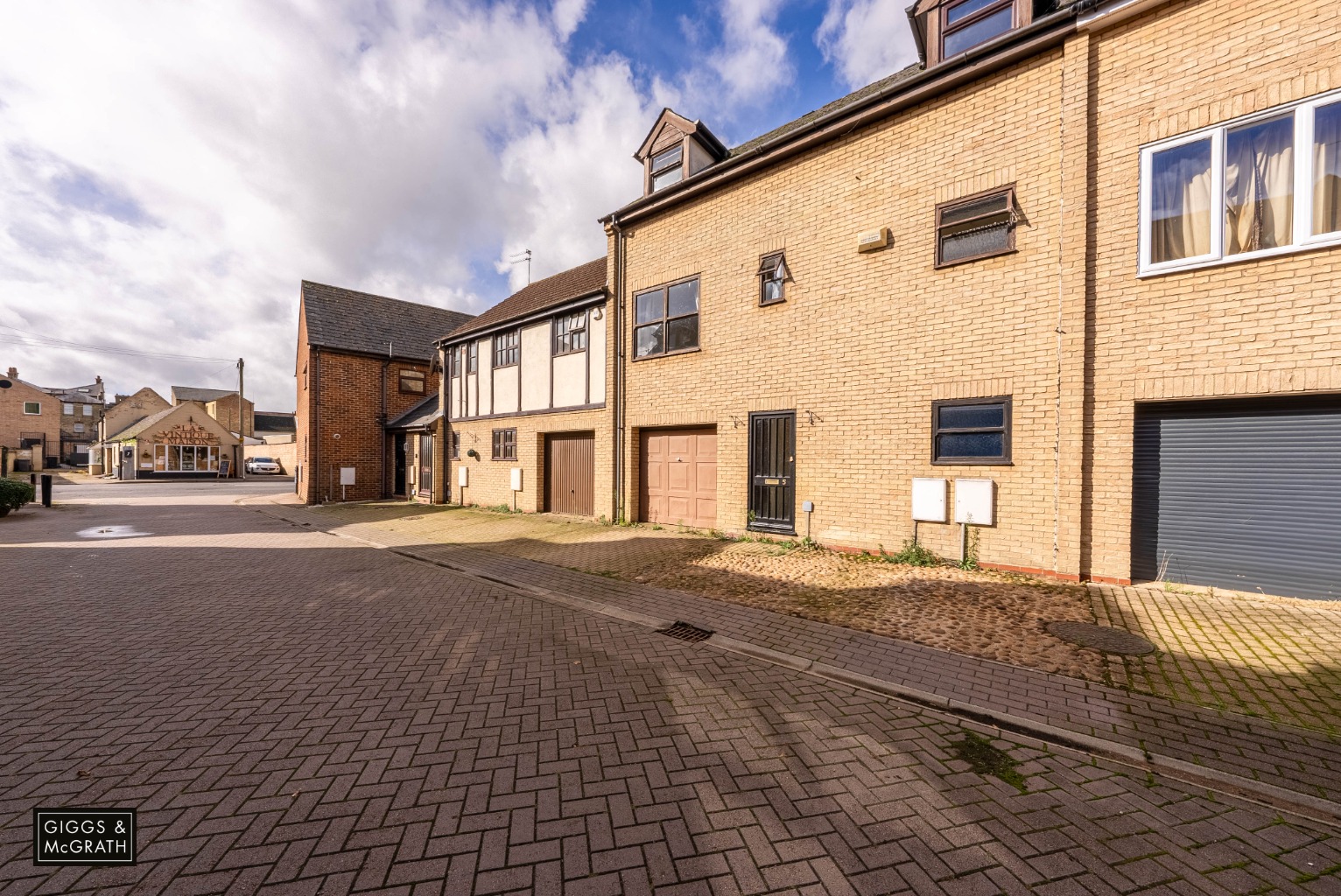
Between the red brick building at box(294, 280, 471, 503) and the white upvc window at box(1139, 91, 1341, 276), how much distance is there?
2174cm

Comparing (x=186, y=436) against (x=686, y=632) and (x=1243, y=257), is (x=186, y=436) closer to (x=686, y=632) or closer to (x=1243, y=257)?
(x=686, y=632)

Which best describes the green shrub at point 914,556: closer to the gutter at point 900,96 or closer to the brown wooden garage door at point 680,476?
the brown wooden garage door at point 680,476

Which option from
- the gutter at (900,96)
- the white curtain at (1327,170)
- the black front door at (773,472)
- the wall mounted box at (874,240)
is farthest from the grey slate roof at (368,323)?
the white curtain at (1327,170)

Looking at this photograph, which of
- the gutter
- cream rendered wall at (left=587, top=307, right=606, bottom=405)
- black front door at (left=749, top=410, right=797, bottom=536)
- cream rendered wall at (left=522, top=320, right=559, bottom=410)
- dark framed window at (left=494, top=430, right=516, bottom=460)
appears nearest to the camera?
the gutter

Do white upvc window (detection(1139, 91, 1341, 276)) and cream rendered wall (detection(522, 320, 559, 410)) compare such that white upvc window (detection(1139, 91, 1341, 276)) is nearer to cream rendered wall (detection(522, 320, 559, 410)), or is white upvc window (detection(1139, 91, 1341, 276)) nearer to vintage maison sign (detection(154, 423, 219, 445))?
cream rendered wall (detection(522, 320, 559, 410))

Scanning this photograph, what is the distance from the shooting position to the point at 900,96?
8.35m

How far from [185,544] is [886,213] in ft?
51.4

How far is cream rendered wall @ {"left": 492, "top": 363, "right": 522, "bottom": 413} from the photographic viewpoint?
1600 cm

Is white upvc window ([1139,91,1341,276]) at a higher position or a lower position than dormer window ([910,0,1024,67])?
lower

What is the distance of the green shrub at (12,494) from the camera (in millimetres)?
14961

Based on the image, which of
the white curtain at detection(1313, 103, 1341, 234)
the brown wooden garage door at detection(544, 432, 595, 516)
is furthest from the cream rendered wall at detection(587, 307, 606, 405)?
the white curtain at detection(1313, 103, 1341, 234)

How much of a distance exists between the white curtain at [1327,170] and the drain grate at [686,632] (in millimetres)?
8279

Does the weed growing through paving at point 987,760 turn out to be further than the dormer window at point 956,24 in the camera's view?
No

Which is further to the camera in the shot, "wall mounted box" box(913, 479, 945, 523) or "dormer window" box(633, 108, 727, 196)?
"dormer window" box(633, 108, 727, 196)
